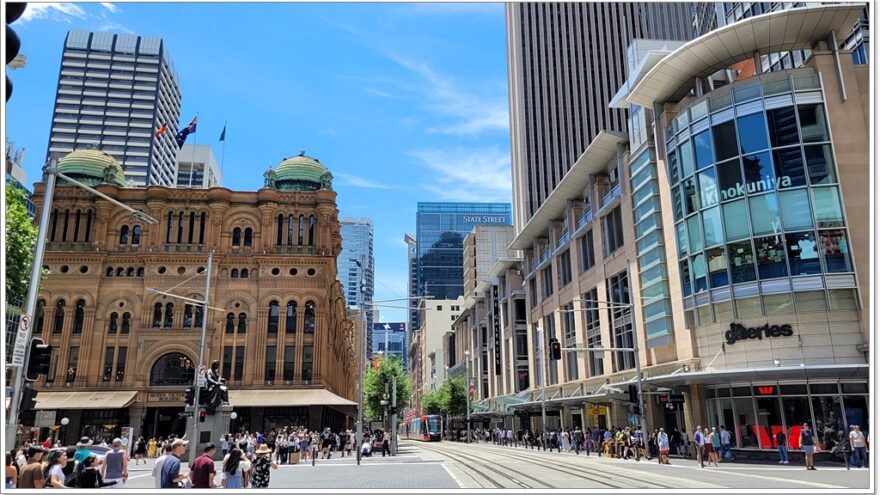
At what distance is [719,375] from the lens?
27656 mm

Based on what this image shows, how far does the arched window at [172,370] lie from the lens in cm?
5222

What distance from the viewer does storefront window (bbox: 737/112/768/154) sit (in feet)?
97.2

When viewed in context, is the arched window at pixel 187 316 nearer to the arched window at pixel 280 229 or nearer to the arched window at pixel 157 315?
the arched window at pixel 157 315

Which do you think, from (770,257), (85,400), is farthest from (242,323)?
(770,257)

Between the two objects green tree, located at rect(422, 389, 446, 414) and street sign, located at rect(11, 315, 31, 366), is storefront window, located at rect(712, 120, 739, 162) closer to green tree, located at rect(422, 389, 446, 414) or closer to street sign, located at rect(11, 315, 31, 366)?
street sign, located at rect(11, 315, 31, 366)

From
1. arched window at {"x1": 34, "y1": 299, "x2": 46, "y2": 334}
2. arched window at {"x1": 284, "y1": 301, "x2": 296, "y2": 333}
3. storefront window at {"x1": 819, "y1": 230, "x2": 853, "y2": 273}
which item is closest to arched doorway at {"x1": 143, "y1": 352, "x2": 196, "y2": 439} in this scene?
arched window at {"x1": 284, "y1": 301, "x2": 296, "y2": 333}

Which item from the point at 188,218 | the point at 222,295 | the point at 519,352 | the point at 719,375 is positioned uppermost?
the point at 188,218

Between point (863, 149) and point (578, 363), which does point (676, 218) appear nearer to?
point (863, 149)

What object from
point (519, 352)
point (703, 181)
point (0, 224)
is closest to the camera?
point (0, 224)

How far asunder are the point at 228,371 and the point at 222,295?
675 cm

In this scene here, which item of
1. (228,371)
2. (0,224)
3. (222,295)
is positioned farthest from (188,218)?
(0,224)

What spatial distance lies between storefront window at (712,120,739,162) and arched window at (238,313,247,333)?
40.6 meters

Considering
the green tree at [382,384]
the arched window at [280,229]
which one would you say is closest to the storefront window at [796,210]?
the arched window at [280,229]

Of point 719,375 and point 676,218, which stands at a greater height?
point 676,218
